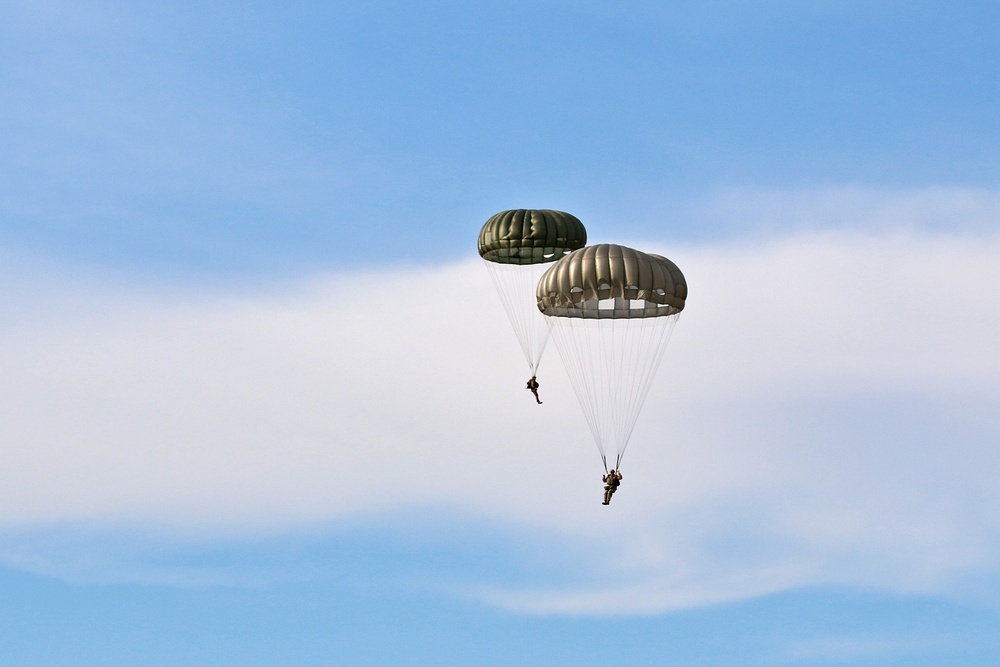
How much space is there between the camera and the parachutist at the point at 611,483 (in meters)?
50.7

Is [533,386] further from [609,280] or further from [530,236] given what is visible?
[609,280]

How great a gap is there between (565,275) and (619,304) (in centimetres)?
398

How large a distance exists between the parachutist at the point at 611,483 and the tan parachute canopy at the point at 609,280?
5.70m

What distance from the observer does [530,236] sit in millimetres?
59625

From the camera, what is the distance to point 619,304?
54375 millimetres

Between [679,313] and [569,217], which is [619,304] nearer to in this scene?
[679,313]

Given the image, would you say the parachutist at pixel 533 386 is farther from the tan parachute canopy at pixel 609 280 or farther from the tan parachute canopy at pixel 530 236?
the tan parachute canopy at pixel 609 280

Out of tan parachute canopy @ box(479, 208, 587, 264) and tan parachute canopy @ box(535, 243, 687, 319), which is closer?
tan parachute canopy @ box(535, 243, 687, 319)

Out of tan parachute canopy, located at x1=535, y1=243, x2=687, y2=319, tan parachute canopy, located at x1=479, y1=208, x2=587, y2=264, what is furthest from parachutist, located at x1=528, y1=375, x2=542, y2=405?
tan parachute canopy, located at x1=535, y1=243, x2=687, y2=319

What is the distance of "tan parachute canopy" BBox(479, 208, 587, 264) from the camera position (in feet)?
196

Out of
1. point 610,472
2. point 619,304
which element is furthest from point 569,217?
point 610,472

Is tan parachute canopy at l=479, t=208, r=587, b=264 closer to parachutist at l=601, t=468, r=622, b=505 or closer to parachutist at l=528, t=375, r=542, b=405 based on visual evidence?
parachutist at l=528, t=375, r=542, b=405

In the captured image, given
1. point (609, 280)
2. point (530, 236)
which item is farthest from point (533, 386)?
point (609, 280)

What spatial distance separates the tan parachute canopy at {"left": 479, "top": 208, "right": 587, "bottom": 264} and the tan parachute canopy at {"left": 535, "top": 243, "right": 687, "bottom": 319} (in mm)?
7225
